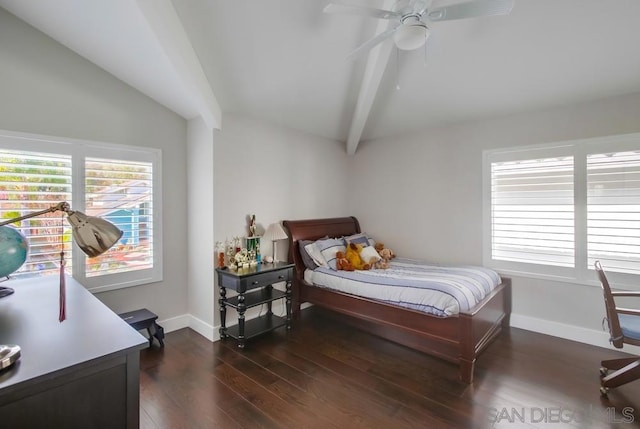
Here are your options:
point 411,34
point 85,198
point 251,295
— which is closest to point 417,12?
point 411,34

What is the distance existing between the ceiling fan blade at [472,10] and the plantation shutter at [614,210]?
2.19 m

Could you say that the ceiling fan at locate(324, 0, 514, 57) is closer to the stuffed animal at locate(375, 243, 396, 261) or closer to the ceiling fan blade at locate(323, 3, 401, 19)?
the ceiling fan blade at locate(323, 3, 401, 19)

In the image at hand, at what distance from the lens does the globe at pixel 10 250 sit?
159 cm

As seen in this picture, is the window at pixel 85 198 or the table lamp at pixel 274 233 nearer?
the window at pixel 85 198

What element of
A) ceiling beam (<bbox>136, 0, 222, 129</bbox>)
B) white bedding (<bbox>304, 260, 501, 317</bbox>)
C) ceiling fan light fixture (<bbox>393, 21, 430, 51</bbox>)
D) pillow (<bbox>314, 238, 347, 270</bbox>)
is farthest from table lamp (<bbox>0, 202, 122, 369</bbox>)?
pillow (<bbox>314, 238, 347, 270</bbox>)

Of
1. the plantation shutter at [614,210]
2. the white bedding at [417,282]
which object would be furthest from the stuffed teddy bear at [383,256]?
the plantation shutter at [614,210]

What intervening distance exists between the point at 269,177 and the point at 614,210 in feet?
11.9

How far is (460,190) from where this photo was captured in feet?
12.7

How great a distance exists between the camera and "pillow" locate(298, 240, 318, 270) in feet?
12.2

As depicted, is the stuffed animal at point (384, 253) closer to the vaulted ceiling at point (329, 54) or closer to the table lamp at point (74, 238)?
the vaulted ceiling at point (329, 54)

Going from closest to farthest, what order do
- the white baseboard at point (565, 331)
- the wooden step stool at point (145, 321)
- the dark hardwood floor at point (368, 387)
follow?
1. the dark hardwood floor at point (368, 387)
2. the wooden step stool at point (145, 321)
3. the white baseboard at point (565, 331)

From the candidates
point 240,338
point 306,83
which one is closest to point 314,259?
point 240,338

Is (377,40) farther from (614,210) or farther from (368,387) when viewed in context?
(614,210)

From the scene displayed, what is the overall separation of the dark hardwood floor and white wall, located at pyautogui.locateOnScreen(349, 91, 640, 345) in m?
0.39
